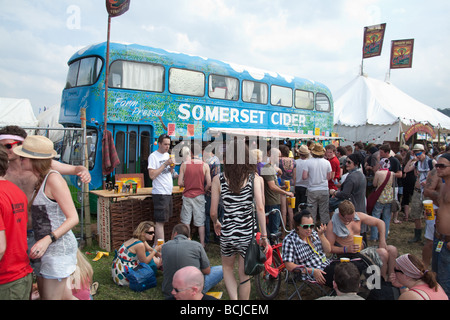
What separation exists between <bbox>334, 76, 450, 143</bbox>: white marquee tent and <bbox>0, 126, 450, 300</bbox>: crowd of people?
12026 mm

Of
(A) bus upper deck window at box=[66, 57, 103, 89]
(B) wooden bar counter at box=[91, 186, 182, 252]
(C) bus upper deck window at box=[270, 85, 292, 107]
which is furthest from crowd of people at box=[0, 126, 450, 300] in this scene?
(C) bus upper deck window at box=[270, 85, 292, 107]

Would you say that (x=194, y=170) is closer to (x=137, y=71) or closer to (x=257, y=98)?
(x=137, y=71)

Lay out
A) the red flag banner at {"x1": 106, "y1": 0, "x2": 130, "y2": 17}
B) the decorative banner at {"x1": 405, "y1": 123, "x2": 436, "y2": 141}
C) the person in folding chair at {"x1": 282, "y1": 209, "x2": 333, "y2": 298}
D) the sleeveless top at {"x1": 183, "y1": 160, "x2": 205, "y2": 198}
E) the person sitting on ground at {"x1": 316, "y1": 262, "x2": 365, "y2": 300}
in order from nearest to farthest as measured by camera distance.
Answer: the person sitting on ground at {"x1": 316, "y1": 262, "x2": 365, "y2": 300} → the person in folding chair at {"x1": 282, "y1": 209, "x2": 333, "y2": 298} → the sleeveless top at {"x1": 183, "y1": 160, "x2": 205, "y2": 198} → the red flag banner at {"x1": 106, "y1": 0, "x2": 130, "y2": 17} → the decorative banner at {"x1": 405, "y1": 123, "x2": 436, "y2": 141}

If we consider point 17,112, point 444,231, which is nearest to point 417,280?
point 444,231

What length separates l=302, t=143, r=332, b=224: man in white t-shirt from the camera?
580 centimetres

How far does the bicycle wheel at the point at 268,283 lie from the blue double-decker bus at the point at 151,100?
439 cm

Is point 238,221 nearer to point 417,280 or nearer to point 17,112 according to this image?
point 417,280

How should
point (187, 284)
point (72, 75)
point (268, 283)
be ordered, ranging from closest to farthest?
point (187, 284) < point (268, 283) < point (72, 75)

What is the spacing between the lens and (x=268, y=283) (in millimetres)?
4078

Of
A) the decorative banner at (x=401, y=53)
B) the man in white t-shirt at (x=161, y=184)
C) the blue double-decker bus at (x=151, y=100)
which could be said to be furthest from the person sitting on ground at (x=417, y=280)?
the decorative banner at (x=401, y=53)

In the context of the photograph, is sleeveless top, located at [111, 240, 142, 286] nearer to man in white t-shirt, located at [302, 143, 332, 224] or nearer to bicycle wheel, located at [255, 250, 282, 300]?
bicycle wheel, located at [255, 250, 282, 300]

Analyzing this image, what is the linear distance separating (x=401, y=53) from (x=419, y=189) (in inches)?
746
